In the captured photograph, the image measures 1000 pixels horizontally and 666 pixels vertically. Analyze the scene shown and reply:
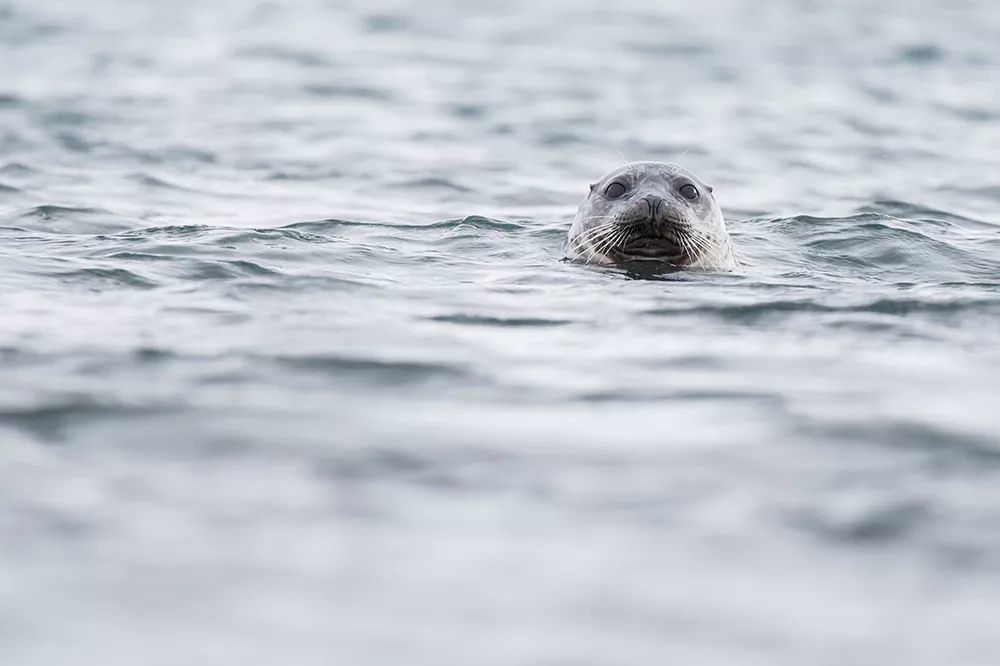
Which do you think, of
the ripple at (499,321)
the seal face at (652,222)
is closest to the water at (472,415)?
the ripple at (499,321)

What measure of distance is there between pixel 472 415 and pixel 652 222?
3.91 metres

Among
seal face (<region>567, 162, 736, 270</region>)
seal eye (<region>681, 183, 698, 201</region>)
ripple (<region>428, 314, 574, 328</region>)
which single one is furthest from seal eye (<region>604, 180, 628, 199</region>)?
ripple (<region>428, 314, 574, 328</region>)

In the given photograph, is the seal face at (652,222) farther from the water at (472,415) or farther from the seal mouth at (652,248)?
the water at (472,415)

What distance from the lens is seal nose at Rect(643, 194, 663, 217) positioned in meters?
9.04

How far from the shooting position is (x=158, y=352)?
6.11m

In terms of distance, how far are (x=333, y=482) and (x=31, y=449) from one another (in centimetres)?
101

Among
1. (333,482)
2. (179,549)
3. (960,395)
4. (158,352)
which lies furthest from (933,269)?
(179,549)

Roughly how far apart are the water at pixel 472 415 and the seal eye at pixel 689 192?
1.67 ft

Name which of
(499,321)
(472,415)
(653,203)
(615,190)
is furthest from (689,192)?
(472,415)

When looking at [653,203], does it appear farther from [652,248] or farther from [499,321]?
[499,321]

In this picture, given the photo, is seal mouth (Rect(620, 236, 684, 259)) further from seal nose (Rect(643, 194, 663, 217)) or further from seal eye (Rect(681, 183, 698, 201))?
seal eye (Rect(681, 183, 698, 201))

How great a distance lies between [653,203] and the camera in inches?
357

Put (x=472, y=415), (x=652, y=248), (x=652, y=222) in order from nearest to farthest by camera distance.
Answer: (x=472, y=415) → (x=652, y=222) → (x=652, y=248)

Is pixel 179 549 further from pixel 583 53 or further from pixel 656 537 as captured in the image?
pixel 583 53
